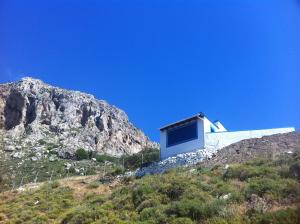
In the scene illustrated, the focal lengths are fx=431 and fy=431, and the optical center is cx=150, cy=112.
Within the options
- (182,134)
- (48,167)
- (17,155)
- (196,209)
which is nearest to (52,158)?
(17,155)

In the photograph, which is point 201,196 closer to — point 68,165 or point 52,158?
point 68,165

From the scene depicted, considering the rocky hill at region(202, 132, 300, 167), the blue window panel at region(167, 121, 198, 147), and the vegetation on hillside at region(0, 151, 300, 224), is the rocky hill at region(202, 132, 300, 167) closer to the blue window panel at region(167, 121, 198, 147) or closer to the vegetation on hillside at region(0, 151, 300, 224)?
the vegetation on hillside at region(0, 151, 300, 224)

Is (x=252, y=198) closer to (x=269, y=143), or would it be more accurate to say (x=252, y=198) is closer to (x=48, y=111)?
(x=269, y=143)

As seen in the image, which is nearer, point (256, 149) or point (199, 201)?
point (199, 201)

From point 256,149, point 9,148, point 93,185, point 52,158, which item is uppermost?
point 9,148

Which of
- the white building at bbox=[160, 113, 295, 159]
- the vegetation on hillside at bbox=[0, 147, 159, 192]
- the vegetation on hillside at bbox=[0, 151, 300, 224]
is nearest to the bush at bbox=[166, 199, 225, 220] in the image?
the vegetation on hillside at bbox=[0, 151, 300, 224]

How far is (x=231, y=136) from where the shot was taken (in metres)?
36.3

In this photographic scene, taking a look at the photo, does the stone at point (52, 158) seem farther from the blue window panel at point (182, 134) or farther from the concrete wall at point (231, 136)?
the concrete wall at point (231, 136)

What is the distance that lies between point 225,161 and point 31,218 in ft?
43.5

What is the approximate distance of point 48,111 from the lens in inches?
3880

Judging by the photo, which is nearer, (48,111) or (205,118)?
(205,118)

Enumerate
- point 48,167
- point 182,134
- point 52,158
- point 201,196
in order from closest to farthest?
point 201,196
point 182,134
point 48,167
point 52,158

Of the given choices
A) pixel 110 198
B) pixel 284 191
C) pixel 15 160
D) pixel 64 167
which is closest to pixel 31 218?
pixel 110 198

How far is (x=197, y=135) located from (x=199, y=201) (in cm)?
1705
